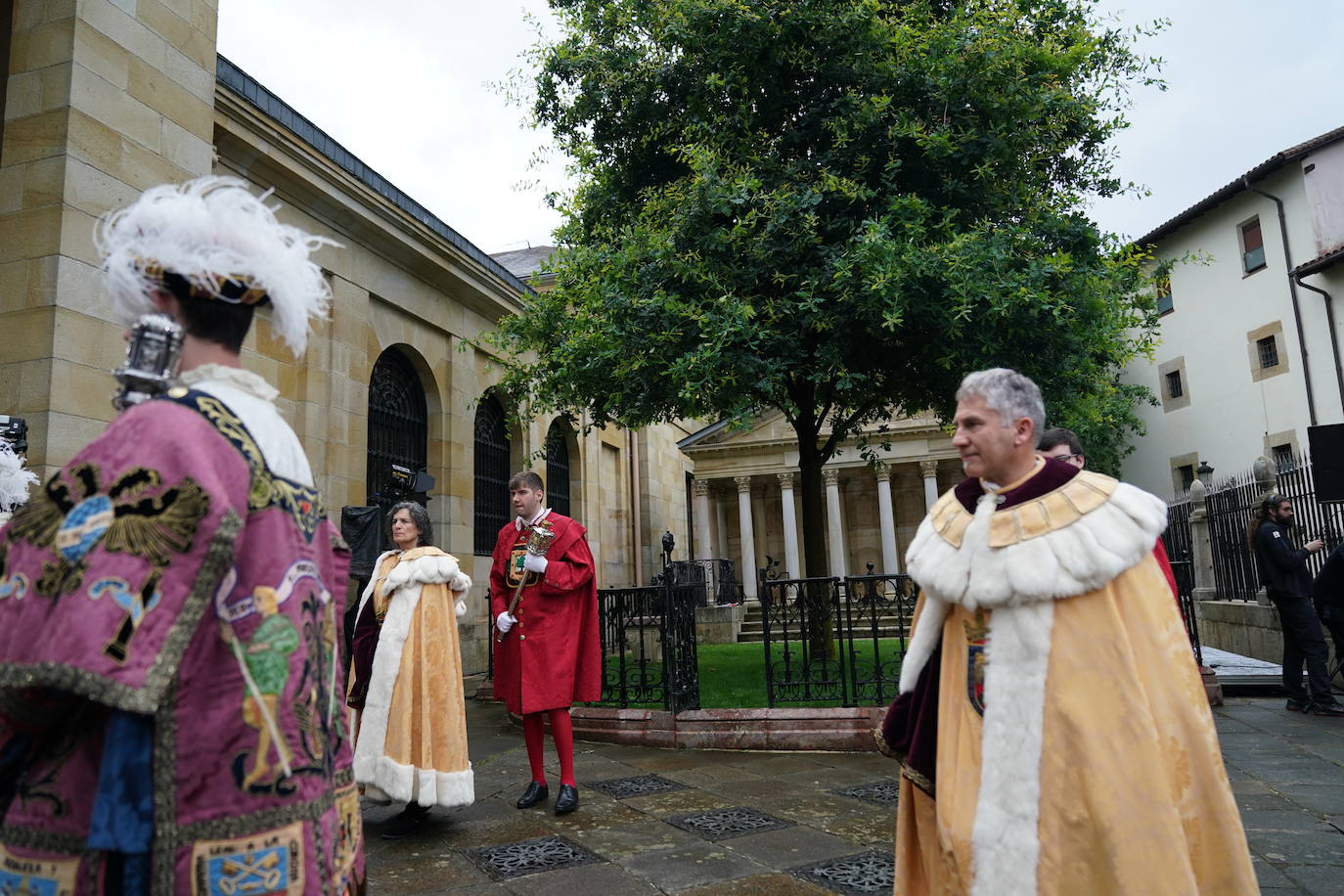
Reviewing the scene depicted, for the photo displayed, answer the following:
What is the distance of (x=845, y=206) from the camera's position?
29.4 ft

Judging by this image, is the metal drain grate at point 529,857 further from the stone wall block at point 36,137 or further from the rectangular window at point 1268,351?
the rectangular window at point 1268,351

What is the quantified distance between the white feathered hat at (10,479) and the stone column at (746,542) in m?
26.1

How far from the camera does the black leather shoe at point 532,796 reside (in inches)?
211

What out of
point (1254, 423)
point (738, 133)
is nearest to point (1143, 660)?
point (738, 133)

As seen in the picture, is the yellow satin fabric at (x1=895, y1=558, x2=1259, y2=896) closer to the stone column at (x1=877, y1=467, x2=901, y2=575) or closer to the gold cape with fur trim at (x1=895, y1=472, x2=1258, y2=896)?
the gold cape with fur trim at (x1=895, y1=472, x2=1258, y2=896)

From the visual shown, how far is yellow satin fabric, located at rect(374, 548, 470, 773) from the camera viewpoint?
487 cm

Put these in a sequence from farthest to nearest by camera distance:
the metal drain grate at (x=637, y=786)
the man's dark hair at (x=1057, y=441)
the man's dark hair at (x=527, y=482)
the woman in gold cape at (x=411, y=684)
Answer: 1. the metal drain grate at (x=637, y=786)
2. the man's dark hair at (x=527, y=482)
3. the woman in gold cape at (x=411, y=684)
4. the man's dark hair at (x=1057, y=441)

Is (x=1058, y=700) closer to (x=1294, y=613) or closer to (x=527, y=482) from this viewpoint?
(x=527, y=482)

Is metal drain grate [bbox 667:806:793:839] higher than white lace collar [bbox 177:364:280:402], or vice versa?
white lace collar [bbox 177:364:280:402]

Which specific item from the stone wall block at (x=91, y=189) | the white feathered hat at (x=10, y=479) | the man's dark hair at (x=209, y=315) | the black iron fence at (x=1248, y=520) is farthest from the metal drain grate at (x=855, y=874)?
the black iron fence at (x=1248, y=520)

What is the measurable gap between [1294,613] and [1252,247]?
2046 cm

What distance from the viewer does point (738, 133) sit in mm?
9664

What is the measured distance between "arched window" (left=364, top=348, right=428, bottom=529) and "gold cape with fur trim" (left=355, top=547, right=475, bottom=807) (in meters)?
6.94

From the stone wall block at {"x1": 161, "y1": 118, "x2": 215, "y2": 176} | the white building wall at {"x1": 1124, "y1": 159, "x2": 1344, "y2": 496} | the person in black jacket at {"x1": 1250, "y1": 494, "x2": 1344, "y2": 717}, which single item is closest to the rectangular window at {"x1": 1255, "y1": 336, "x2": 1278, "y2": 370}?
the white building wall at {"x1": 1124, "y1": 159, "x2": 1344, "y2": 496}
